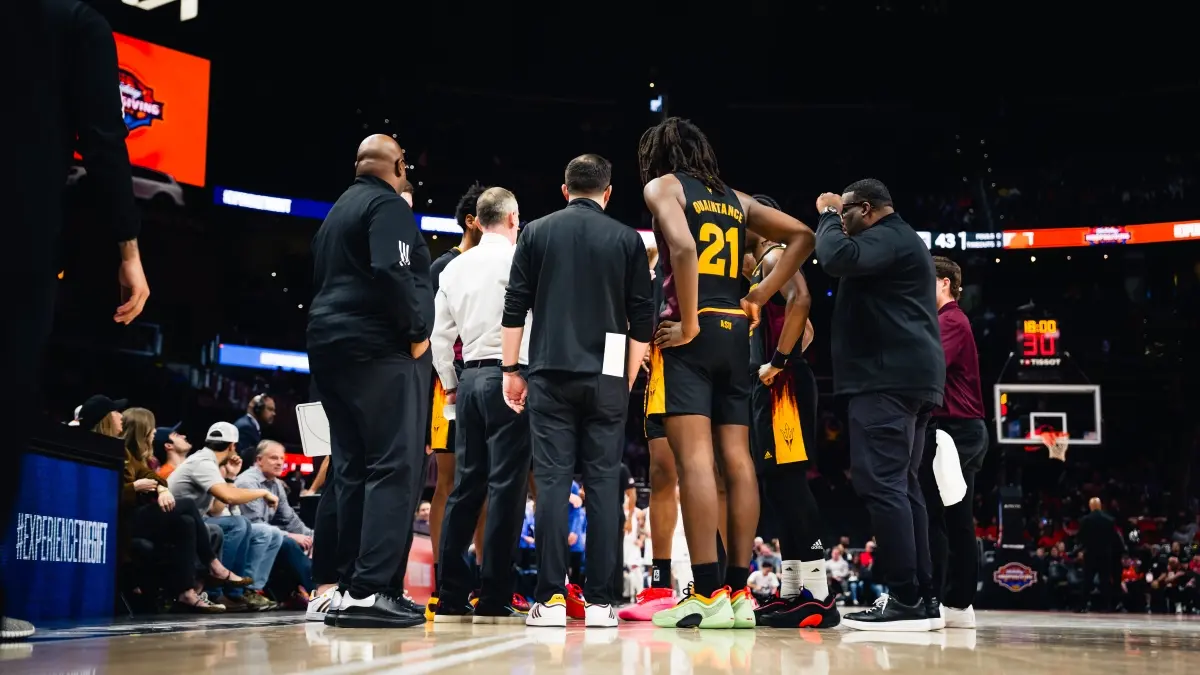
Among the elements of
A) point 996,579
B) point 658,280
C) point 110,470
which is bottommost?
point 996,579

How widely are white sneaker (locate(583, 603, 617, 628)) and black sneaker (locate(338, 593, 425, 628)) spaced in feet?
2.02

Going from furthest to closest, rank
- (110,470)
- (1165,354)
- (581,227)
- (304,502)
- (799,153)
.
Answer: (799,153)
(1165,354)
(304,502)
(110,470)
(581,227)

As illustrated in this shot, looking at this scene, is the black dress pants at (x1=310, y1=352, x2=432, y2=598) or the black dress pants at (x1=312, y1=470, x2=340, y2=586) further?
the black dress pants at (x1=312, y1=470, x2=340, y2=586)

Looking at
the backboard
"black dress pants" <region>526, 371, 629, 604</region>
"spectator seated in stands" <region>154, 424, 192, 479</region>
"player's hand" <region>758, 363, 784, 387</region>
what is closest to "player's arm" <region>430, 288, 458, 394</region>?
"black dress pants" <region>526, 371, 629, 604</region>

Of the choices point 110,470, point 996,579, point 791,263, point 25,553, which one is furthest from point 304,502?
point 996,579

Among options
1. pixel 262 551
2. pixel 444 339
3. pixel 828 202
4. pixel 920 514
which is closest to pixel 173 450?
pixel 262 551

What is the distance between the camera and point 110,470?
17.6 ft

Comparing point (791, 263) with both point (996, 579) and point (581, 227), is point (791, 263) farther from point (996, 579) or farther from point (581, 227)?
point (996, 579)

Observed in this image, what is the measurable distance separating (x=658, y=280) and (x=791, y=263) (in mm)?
589

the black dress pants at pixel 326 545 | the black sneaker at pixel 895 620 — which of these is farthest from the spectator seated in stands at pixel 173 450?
the black sneaker at pixel 895 620

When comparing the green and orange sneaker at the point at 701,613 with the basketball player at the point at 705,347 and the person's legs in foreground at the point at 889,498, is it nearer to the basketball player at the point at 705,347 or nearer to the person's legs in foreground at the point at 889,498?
the basketball player at the point at 705,347

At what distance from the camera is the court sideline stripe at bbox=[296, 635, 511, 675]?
2.21m

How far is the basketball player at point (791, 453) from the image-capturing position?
4469mm

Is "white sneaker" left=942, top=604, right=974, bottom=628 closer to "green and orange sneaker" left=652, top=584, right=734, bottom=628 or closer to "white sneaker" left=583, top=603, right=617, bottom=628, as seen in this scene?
"green and orange sneaker" left=652, top=584, right=734, bottom=628
